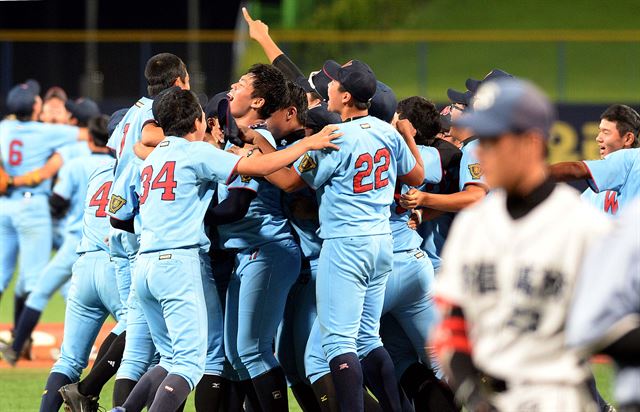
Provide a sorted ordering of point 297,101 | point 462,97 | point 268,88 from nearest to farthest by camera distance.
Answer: point 268,88 → point 297,101 → point 462,97

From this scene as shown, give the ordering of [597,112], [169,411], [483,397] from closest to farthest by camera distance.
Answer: [483,397] → [169,411] → [597,112]

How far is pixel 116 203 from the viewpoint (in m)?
6.12

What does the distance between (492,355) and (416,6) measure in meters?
25.6

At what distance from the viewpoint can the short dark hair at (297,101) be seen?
6.14m

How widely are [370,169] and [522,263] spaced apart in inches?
109

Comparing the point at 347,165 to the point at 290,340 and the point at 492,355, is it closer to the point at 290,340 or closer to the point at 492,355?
the point at 290,340

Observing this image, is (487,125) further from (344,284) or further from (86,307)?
(86,307)

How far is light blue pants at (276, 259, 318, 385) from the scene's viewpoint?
6.26 m

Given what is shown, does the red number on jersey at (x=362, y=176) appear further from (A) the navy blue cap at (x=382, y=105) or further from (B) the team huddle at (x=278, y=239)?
(A) the navy blue cap at (x=382, y=105)

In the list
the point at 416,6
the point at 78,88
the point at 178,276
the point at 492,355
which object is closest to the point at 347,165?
the point at 178,276

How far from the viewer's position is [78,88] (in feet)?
79.1

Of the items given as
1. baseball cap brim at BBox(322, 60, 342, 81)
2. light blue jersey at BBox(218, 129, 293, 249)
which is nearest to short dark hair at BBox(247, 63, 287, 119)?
light blue jersey at BBox(218, 129, 293, 249)

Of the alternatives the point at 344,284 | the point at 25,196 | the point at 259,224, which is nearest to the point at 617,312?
the point at 344,284

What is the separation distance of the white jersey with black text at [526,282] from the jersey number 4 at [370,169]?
8.47 feet
